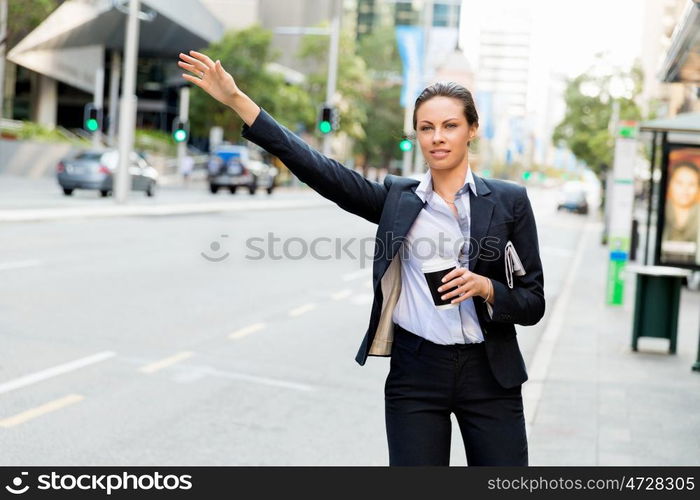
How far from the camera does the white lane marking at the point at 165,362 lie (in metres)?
8.30

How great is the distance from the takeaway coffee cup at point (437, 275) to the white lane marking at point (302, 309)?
9.13 metres

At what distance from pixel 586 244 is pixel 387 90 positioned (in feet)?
214

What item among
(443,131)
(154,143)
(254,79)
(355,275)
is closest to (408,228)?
(443,131)

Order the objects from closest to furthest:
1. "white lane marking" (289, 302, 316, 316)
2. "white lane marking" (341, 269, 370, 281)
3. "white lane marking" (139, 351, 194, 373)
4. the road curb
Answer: "white lane marking" (139, 351, 194, 373)
"white lane marking" (289, 302, 316, 316)
"white lane marking" (341, 269, 370, 281)
the road curb

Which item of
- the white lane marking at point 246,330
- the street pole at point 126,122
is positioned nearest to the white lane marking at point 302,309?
the white lane marking at point 246,330

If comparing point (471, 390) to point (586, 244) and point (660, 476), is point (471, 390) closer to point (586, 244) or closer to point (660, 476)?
point (660, 476)

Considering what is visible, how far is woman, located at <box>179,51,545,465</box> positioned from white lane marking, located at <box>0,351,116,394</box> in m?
4.66

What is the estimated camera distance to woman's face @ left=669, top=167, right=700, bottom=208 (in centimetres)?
1296

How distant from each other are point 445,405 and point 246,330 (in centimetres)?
751

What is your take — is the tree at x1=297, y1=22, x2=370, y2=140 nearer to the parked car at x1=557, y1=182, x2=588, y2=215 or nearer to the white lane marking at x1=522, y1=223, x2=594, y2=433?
the parked car at x1=557, y1=182, x2=588, y2=215

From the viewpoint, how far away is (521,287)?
3357mm

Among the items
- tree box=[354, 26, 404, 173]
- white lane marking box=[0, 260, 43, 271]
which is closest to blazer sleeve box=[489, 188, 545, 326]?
white lane marking box=[0, 260, 43, 271]

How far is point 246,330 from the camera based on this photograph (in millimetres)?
10695

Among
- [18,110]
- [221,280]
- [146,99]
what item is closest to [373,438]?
[221,280]
